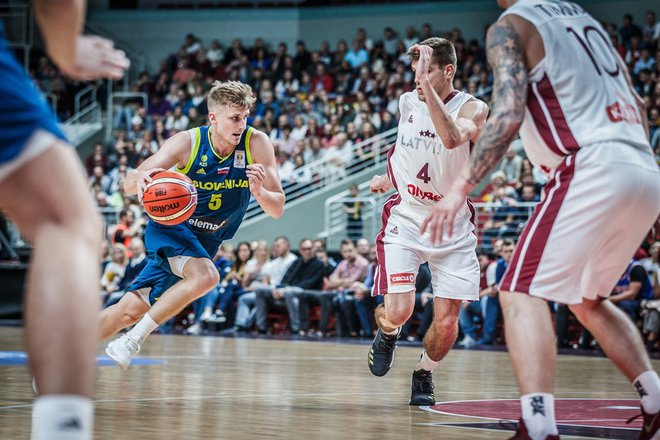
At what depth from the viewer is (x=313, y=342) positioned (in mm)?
13633

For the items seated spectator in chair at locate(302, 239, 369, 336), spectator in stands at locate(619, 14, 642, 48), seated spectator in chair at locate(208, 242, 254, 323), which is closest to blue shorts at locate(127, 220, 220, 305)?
seated spectator in chair at locate(302, 239, 369, 336)

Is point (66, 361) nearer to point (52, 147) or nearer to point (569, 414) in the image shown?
point (52, 147)

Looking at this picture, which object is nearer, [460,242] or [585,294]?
[585,294]

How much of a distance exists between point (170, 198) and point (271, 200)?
65 cm

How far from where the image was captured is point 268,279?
51.7 ft

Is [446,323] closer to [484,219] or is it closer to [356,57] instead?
[484,219]

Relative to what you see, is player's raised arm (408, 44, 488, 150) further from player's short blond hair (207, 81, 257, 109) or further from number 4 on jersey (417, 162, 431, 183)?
player's short blond hair (207, 81, 257, 109)

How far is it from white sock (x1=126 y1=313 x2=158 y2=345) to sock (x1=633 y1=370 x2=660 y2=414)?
3228mm

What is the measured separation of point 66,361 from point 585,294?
2.12 metres

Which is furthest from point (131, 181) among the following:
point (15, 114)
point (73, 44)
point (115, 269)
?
point (115, 269)

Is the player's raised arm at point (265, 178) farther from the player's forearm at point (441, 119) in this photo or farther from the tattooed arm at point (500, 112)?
the tattooed arm at point (500, 112)

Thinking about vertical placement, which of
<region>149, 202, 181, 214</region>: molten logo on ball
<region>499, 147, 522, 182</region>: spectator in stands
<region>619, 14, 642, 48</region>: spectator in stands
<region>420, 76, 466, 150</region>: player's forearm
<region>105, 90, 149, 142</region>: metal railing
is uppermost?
<region>619, 14, 642, 48</region>: spectator in stands

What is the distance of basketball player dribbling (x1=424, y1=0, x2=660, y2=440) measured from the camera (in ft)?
11.3

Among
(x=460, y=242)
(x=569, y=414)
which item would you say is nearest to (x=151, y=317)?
(x=460, y=242)
